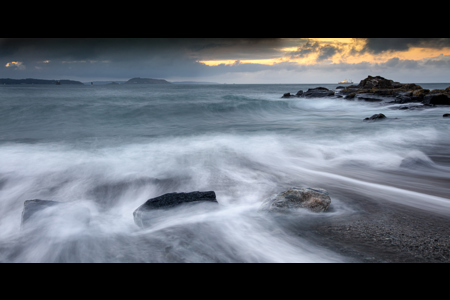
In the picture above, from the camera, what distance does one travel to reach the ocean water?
2.63 m

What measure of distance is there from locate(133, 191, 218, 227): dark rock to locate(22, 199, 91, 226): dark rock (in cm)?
63

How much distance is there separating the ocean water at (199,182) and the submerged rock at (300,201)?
0.13 meters

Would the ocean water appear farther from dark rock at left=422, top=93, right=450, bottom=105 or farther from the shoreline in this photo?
dark rock at left=422, top=93, right=450, bottom=105

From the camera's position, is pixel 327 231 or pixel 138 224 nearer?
pixel 327 231

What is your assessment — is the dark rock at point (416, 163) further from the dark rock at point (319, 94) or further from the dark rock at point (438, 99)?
the dark rock at point (319, 94)

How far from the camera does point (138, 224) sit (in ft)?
10.0

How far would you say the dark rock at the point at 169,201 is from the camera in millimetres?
3221

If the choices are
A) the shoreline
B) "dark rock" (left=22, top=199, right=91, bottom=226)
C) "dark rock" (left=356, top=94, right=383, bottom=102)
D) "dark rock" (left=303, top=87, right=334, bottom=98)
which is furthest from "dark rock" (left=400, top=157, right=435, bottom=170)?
"dark rock" (left=303, top=87, right=334, bottom=98)

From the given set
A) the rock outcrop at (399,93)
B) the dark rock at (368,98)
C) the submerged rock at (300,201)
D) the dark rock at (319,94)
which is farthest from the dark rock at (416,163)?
the dark rock at (319,94)

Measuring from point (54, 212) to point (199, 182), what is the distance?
2346 mm

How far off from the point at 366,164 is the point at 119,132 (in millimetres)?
9160

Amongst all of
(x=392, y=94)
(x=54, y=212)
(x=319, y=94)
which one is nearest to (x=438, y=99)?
(x=392, y=94)
